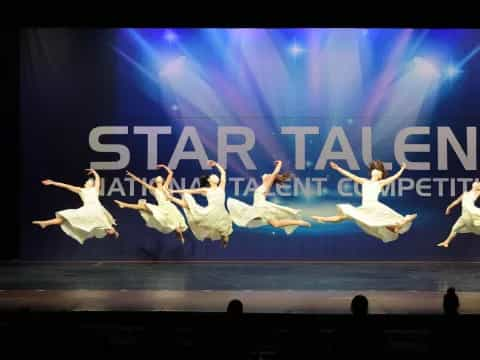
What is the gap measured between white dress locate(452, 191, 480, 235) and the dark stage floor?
0.52m

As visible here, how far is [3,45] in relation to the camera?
34.6 ft

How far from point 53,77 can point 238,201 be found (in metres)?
3.40

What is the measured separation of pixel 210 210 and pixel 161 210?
2.43ft

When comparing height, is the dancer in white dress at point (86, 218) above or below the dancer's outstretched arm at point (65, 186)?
below

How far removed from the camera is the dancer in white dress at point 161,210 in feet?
33.3

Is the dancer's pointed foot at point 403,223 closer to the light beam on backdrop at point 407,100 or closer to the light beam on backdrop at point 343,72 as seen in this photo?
the light beam on backdrop at point 407,100

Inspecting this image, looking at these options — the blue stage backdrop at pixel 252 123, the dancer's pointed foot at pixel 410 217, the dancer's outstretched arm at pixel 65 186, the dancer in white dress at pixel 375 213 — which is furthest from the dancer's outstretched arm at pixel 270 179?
the dancer's outstretched arm at pixel 65 186

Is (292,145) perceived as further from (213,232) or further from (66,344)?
(66,344)

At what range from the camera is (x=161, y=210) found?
1016 cm

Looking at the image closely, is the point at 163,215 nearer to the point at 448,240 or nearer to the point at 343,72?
the point at 343,72

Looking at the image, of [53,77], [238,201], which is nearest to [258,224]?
[238,201]

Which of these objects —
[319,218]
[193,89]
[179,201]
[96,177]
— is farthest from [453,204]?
[96,177]

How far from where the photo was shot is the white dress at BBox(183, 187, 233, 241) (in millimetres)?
10016
